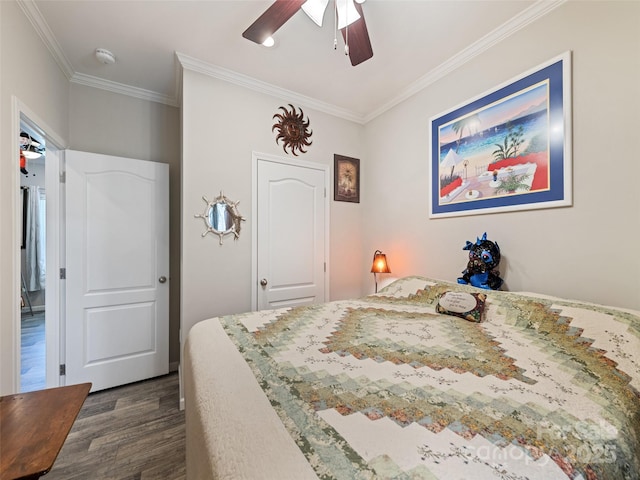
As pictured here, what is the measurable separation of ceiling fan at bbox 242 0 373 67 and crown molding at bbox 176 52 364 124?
0.92 m

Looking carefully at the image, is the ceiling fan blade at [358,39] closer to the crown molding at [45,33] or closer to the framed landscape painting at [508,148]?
the framed landscape painting at [508,148]

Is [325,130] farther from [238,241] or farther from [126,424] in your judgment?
[126,424]

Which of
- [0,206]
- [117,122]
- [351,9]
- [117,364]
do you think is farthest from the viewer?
[117,122]

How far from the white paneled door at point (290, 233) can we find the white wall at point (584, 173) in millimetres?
1217

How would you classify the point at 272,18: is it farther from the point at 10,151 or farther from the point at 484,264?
the point at 484,264

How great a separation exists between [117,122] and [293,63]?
1734 millimetres

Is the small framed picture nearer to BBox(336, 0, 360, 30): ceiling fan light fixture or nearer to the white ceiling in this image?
the white ceiling

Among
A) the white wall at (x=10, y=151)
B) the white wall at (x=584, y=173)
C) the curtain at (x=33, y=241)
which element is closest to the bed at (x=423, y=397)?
the white wall at (x=584, y=173)

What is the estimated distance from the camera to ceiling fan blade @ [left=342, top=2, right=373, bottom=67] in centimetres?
145

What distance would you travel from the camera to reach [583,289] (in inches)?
58.6

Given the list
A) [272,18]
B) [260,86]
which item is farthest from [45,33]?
[272,18]

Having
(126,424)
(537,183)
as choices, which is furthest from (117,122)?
(537,183)

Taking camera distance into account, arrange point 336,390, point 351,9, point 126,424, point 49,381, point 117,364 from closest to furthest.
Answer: point 336,390
point 351,9
point 126,424
point 49,381
point 117,364

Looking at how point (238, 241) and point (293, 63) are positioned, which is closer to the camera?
point (293, 63)
